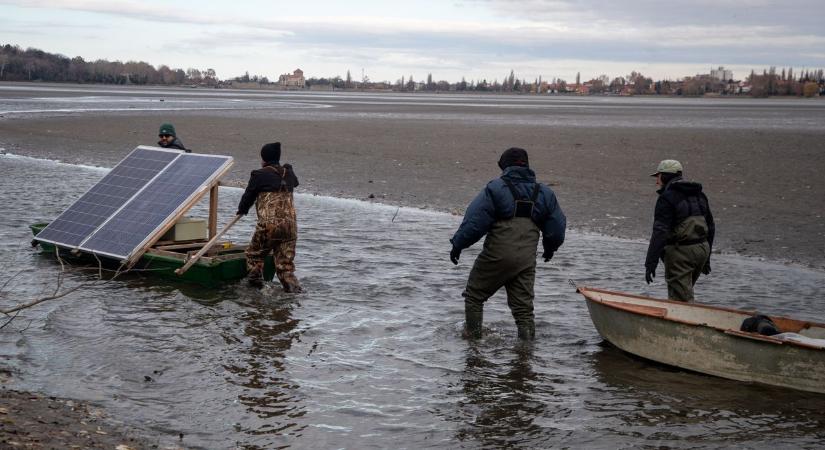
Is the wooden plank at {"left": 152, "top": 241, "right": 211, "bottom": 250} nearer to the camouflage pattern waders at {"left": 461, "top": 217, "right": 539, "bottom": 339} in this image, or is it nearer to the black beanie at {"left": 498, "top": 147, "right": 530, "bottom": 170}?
the camouflage pattern waders at {"left": 461, "top": 217, "right": 539, "bottom": 339}

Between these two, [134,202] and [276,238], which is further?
[134,202]

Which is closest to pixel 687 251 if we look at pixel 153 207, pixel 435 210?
pixel 153 207

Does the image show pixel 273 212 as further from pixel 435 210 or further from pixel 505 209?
pixel 435 210

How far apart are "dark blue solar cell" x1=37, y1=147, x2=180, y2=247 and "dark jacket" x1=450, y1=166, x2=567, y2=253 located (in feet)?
17.3

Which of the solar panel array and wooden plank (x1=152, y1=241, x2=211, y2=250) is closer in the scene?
the solar panel array

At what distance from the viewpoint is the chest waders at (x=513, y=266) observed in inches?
345

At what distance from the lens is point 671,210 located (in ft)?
29.6

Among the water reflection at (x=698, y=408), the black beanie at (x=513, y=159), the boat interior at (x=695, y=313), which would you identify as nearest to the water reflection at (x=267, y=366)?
the water reflection at (x=698, y=408)

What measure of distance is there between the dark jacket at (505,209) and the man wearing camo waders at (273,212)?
2627mm

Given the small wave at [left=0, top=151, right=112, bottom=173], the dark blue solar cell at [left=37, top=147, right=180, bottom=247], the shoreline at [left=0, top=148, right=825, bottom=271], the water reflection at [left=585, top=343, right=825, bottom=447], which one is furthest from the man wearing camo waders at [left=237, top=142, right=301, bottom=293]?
the small wave at [left=0, top=151, right=112, bottom=173]

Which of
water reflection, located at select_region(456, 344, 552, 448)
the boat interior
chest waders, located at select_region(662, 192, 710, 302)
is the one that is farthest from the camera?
chest waders, located at select_region(662, 192, 710, 302)

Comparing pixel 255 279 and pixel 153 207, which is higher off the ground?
pixel 153 207

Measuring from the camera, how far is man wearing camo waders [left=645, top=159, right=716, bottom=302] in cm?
898

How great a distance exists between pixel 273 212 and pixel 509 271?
10.2ft
